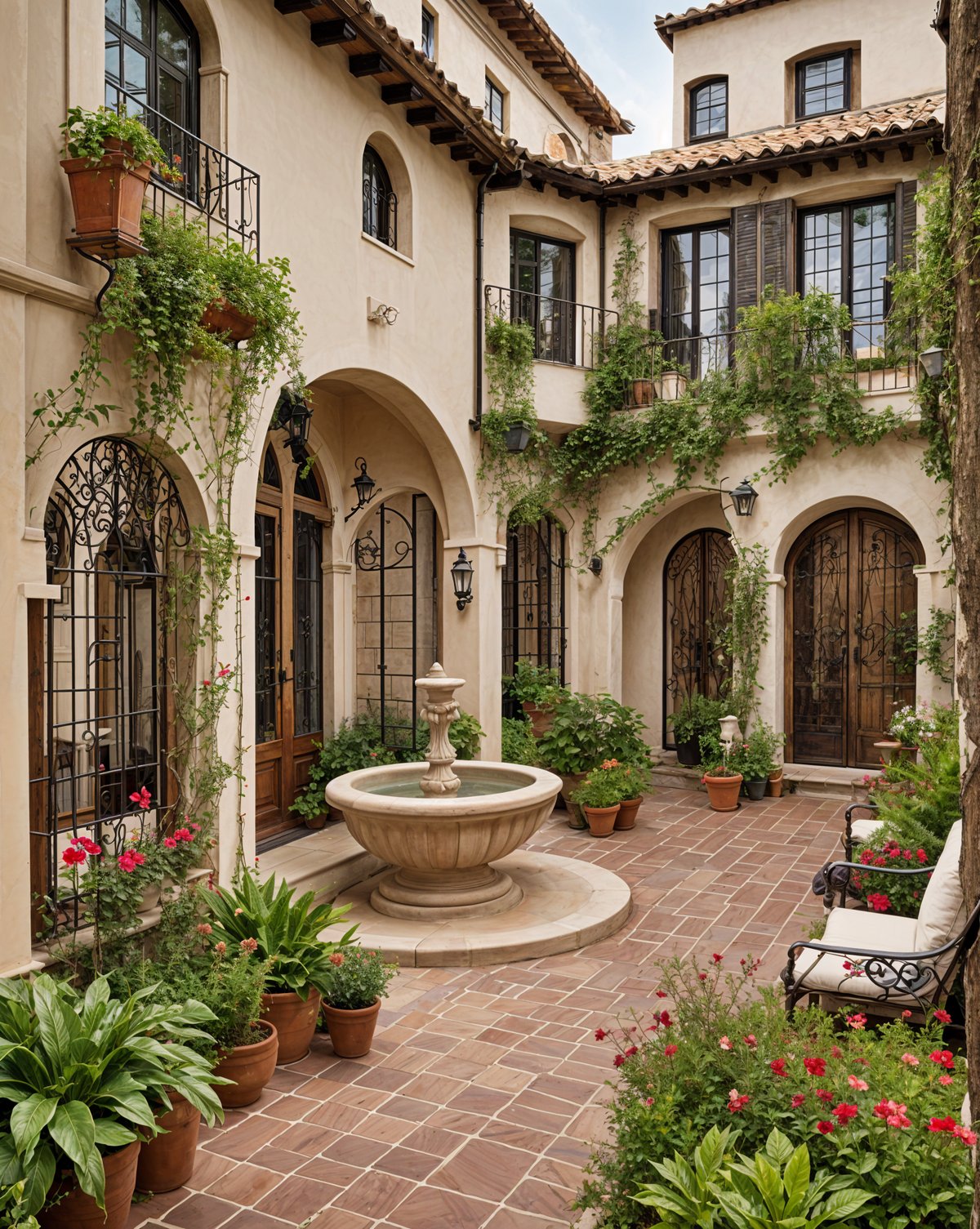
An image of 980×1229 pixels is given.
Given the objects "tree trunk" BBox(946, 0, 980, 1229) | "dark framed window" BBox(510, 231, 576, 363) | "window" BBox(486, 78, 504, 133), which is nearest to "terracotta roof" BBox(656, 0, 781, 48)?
"window" BBox(486, 78, 504, 133)

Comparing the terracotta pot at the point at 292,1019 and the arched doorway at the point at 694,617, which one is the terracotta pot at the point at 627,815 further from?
the terracotta pot at the point at 292,1019

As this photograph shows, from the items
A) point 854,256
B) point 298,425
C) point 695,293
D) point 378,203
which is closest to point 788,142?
point 854,256

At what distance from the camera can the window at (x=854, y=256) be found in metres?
11.6

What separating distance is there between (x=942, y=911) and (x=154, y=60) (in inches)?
275

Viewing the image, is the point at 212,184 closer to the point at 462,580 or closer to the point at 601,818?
the point at 462,580

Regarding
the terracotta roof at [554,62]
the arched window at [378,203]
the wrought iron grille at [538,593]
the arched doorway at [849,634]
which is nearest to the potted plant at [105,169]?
the arched window at [378,203]

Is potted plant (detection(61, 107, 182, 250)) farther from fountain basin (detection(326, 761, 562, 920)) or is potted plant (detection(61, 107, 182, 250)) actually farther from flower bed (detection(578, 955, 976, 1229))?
flower bed (detection(578, 955, 976, 1229))

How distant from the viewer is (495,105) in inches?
547

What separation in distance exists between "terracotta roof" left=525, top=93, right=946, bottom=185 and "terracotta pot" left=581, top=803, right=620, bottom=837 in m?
7.40

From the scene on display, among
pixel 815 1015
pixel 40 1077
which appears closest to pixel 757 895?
pixel 815 1015

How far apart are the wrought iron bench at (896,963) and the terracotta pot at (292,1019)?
2.39 m

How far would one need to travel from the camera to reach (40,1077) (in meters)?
3.49

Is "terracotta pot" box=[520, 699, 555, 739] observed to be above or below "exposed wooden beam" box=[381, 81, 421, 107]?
below

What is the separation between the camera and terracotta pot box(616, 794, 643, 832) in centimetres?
991
